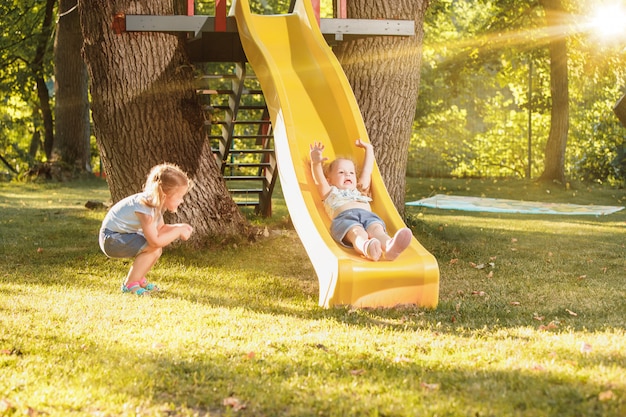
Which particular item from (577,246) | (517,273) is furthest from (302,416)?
(577,246)

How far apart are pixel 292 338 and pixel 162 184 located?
1.71 m

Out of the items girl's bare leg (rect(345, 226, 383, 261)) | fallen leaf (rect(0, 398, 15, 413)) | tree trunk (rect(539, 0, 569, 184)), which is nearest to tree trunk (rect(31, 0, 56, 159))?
tree trunk (rect(539, 0, 569, 184))

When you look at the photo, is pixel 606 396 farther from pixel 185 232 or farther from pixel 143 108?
pixel 143 108

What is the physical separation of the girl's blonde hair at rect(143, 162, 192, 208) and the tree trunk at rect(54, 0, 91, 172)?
12329 millimetres

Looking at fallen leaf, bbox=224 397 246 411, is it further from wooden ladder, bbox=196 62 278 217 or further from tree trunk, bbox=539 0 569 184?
tree trunk, bbox=539 0 569 184

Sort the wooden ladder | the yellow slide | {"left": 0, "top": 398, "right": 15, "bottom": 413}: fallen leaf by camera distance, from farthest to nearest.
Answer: the wooden ladder < the yellow slide < {"left": 0, "top": 398, "right": 15, "bottom": 413}: fallen leaf

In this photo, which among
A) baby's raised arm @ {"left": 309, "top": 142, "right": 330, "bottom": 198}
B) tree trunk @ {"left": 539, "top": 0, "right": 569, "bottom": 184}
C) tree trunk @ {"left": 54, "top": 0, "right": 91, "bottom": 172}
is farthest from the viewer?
tree trunk @ {"left": 539, "top": 0, "right": 569, "bottom": 184}

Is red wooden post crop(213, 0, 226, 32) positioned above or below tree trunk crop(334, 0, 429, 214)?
above

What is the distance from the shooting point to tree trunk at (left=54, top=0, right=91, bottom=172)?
17.3 meters


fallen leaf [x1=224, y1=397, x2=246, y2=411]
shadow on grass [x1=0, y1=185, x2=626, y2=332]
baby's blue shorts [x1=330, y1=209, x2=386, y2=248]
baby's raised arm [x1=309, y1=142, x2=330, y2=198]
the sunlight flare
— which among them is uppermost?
the sunlight flare

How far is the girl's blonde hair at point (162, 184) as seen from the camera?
18.7ft

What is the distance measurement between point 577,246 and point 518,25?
1107cm

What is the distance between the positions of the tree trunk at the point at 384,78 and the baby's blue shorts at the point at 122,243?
3122 millimetres

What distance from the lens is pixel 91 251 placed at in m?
7.84
